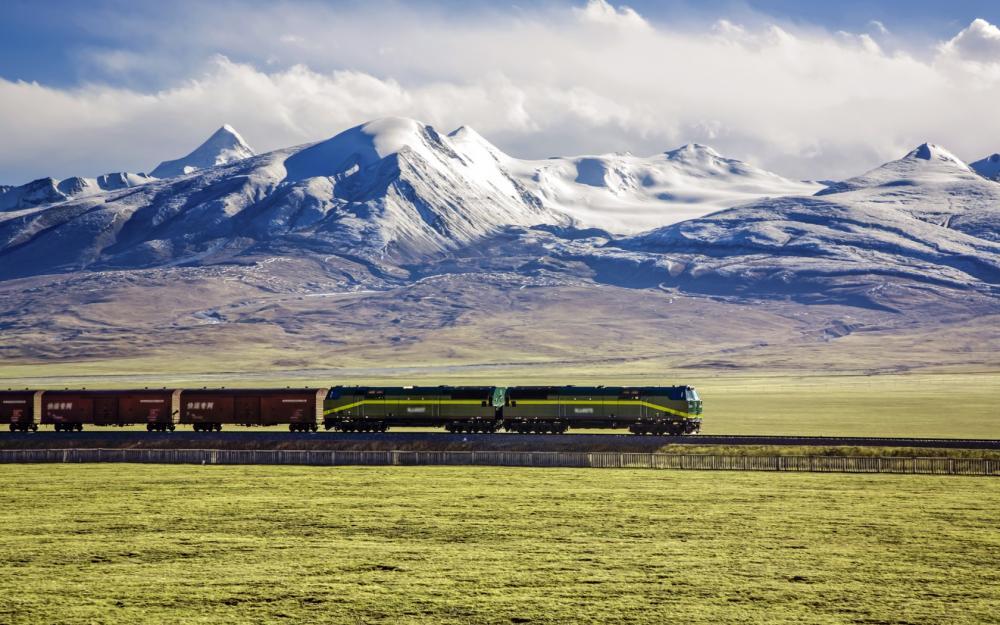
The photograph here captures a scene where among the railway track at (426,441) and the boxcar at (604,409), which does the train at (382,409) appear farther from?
the railway track at (426,441)

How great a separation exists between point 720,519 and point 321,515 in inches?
736

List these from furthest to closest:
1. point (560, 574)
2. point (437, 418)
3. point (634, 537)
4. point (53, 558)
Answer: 1. point (437, 418)
2. point (634, 537)
3. point (53, 558)
4. point (560, 574)

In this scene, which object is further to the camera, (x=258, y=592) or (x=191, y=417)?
(x=191, y=417)

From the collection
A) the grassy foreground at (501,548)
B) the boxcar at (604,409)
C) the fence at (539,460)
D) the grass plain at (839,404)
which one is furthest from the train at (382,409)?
the grassy foreground at (501,548)

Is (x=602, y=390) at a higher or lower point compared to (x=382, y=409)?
higher

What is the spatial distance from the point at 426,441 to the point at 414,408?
6279mm

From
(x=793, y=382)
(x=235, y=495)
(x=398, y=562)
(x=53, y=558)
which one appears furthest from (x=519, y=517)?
(x=793, y=382)

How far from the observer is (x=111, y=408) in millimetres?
90375

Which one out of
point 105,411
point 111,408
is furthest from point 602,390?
point 105,411

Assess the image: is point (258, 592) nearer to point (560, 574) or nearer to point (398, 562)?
point (398, 562)

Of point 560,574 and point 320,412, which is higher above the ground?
point 320,412

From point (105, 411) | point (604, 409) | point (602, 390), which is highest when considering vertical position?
point (602, 390)

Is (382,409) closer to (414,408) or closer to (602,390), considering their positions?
(414,408)

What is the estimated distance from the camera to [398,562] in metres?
44.1
